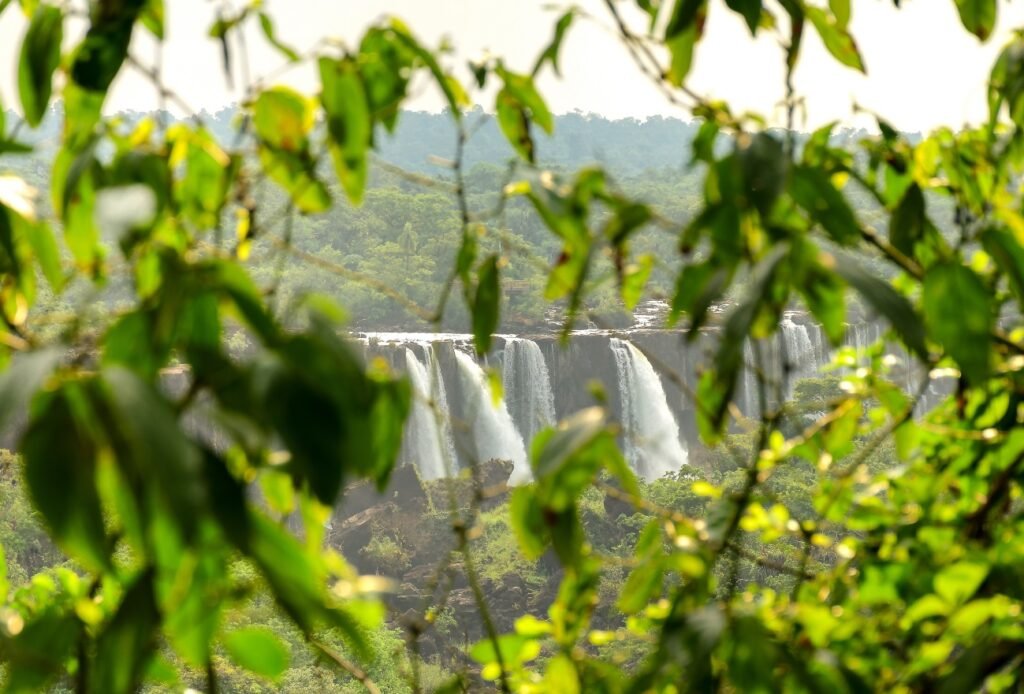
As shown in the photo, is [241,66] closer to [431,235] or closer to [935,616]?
[935,616]

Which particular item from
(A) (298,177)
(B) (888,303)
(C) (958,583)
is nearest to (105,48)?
(A) (298,177)

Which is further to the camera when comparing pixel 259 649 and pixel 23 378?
pixel 259 649

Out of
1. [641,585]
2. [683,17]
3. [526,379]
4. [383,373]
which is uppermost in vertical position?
[683,17]

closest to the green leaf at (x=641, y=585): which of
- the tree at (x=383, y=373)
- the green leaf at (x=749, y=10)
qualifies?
the tree at (x=383, y=373)

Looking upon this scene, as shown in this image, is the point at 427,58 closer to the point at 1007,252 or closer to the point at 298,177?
the point at 298,177

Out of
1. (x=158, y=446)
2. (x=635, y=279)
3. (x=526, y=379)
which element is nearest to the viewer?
(x=158, y=446)

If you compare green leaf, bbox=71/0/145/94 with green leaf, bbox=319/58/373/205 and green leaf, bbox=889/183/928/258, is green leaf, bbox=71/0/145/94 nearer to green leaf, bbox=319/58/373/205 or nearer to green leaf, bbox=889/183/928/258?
green leaf, bbox=319/58/373/205

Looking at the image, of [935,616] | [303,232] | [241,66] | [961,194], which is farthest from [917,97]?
[303,232]

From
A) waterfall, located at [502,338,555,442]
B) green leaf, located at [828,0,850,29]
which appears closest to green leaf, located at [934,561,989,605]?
green leaf, located at [828,0,850,29]
